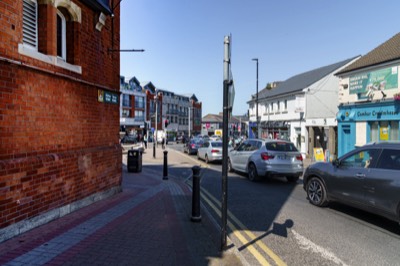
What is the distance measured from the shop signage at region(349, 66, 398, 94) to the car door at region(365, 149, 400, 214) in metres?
12.9

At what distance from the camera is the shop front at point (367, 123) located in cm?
1627

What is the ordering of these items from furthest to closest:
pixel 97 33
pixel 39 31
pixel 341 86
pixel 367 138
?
pixel 341 86 < pixel 367 138 < pixel 97 33 < pixel 39 31

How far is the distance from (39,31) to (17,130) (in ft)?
6.67

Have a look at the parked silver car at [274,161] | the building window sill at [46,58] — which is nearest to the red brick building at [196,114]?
the parked silver car at [274,161]

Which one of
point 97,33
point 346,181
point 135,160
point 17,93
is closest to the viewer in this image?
point 17,93

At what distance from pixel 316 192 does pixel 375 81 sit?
1335cm

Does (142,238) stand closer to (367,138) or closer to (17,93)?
(17,93)

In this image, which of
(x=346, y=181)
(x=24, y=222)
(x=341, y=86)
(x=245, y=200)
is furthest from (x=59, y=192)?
(x=341, y=86)

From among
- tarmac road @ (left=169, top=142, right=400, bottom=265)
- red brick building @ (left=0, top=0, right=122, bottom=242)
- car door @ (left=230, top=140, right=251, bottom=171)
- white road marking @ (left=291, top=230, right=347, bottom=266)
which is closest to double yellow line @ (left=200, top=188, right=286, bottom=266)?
tarmac road @ (left=169, top=142, right=400, bottom=265)

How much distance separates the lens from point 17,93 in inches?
183

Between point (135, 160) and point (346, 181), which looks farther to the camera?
point (135, 160)

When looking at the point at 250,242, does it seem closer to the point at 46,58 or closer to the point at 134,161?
the point at 46,58

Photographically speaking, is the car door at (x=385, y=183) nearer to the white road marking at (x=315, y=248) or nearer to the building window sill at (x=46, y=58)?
the white road marking at (x=315, y=248)

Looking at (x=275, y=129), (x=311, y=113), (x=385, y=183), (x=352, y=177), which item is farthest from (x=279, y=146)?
(x=275, y=129)
